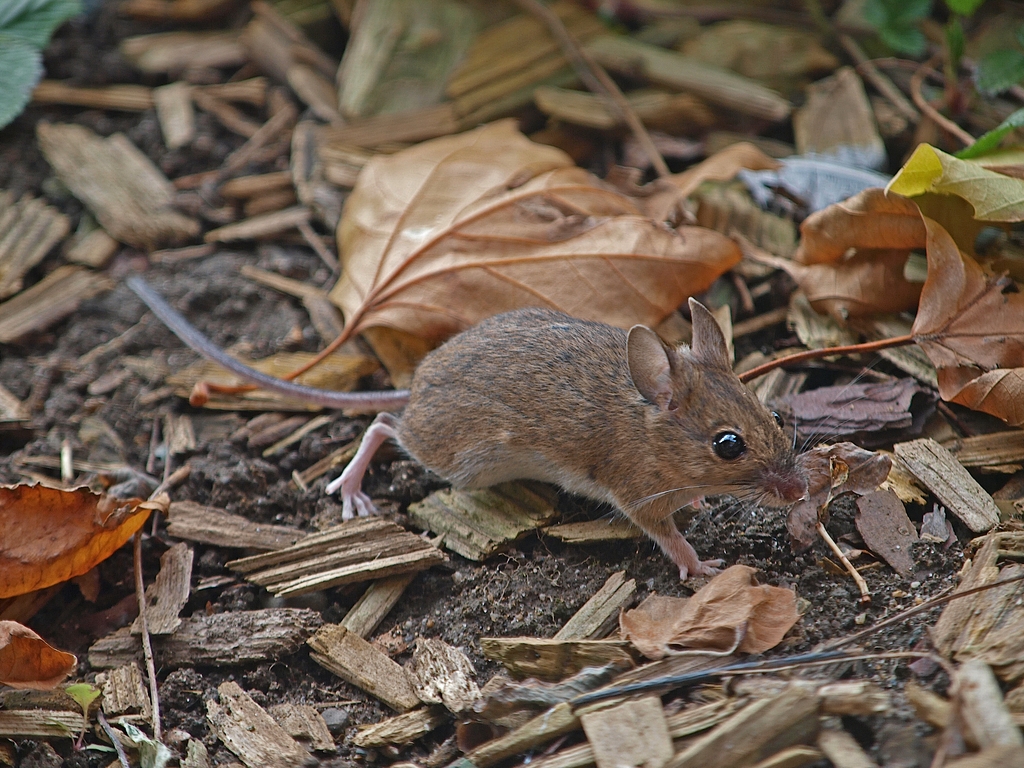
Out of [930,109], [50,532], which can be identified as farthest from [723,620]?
[930,109]

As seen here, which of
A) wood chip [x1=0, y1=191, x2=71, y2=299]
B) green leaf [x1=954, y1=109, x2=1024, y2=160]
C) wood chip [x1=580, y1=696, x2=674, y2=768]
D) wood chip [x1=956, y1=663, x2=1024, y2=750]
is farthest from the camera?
wood chip [x1=0, y1=191, x2=71, y2=299]

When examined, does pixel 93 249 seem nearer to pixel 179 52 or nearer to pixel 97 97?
pixel 97 97

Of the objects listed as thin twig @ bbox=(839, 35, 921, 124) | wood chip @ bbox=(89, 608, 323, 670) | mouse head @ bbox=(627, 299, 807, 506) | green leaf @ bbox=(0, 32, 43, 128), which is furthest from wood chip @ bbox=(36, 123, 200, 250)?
thin twig @ bbox=(839, 35, 921, 124)

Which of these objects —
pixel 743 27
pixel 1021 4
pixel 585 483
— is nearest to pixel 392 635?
pixel 585 483

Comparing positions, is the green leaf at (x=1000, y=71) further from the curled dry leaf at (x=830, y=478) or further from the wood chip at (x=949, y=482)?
the curled dry leaf at (x=830, y=478)

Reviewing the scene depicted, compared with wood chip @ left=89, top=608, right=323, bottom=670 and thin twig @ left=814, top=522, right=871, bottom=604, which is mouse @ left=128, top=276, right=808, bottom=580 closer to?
thin twig @ left=814, top=522, right=871, bottom=604

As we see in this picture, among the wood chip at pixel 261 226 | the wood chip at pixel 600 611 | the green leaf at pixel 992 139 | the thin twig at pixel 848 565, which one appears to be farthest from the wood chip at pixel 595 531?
the wood chip at pixel 261 226
